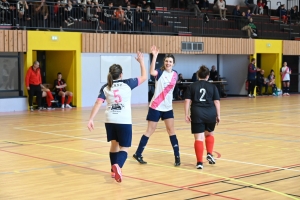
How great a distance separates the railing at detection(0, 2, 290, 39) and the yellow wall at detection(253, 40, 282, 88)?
974mm

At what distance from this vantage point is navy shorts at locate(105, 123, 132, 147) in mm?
7773

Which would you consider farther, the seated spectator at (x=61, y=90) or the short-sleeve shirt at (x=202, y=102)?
the seated spectator at (x=61, y=90)

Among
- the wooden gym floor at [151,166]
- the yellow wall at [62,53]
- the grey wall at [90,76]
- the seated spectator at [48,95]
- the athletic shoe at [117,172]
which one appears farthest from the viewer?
the grey wall at [90,76]

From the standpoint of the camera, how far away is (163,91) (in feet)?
30.4

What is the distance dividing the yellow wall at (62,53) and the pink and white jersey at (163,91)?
42.8ft

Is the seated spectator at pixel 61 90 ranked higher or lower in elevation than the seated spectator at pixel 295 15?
lower

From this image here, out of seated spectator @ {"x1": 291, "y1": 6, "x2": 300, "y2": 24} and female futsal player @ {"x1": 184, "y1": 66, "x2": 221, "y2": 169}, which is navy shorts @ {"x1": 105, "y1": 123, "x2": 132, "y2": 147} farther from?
seated spectator @ {"x1": 291, "y1": 6, "x2": 300, "y2": 24}

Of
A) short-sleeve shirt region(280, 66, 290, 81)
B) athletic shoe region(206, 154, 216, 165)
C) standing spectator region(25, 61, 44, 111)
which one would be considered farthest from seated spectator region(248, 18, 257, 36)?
athletic shoe region(206, 154, 216, 165)

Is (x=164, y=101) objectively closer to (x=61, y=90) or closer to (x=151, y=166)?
(x=151, y=166)

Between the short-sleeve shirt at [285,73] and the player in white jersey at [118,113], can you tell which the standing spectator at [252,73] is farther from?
the player in white jersey at [118,113]

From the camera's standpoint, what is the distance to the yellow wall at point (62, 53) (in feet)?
70.5

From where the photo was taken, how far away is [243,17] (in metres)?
31.3

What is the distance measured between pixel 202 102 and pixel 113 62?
51.3 feet

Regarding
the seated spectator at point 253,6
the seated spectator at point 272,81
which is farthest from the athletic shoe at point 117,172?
the seated spectator at point 253,6
